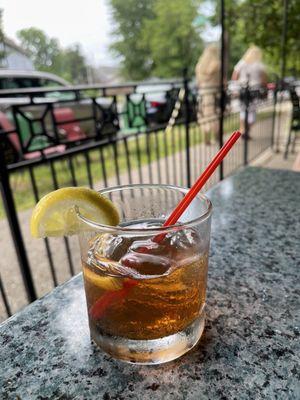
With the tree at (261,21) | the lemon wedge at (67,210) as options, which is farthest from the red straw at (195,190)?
the tree at (261,21)

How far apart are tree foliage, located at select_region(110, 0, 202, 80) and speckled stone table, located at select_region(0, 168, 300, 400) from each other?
20.6m

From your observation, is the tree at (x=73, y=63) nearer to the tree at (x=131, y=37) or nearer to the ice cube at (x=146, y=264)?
the tree at (x=131, y=37)

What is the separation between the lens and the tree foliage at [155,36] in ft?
76.2

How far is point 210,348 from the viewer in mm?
520

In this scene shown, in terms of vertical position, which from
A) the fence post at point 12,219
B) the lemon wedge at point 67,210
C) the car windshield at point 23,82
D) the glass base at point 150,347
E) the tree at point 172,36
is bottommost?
the fence post at point 12,219

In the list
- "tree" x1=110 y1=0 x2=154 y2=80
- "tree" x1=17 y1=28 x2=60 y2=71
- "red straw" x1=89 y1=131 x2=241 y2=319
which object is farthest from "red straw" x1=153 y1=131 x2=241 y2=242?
"tree" x1=110 y1=0 x2=154 y2=80

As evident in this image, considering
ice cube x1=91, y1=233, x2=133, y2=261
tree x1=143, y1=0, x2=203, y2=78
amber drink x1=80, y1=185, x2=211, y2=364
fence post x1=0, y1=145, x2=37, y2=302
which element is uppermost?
tree x1=143, y1=0, x2=203, y2=78

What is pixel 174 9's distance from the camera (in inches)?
922

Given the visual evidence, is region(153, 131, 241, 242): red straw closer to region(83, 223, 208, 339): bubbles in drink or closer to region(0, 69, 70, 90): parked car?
region(83, 223, 208, 339): bubbles in drink

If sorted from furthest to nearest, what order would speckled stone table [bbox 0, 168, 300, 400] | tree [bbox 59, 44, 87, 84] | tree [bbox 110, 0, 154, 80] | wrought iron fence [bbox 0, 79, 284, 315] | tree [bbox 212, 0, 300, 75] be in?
1. tree [bbox 110, 0, 154, 80]
2. tree [bbox 59, 44, 87, 84]
3. tree [bbox 212, 0, 300, 75]
4. wrought iron fence [bbox 0, 79, 284, 315]
5. speckled stone table [bbox 0, 168, 300, 400]

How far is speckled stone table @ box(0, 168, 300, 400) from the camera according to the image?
0.46 meters

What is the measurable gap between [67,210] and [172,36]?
27.0 metres

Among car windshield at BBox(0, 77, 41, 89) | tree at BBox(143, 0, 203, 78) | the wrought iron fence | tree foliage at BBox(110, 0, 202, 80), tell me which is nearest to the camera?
the wrought iron fence

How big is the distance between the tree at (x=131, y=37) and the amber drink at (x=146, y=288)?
30.2 m
